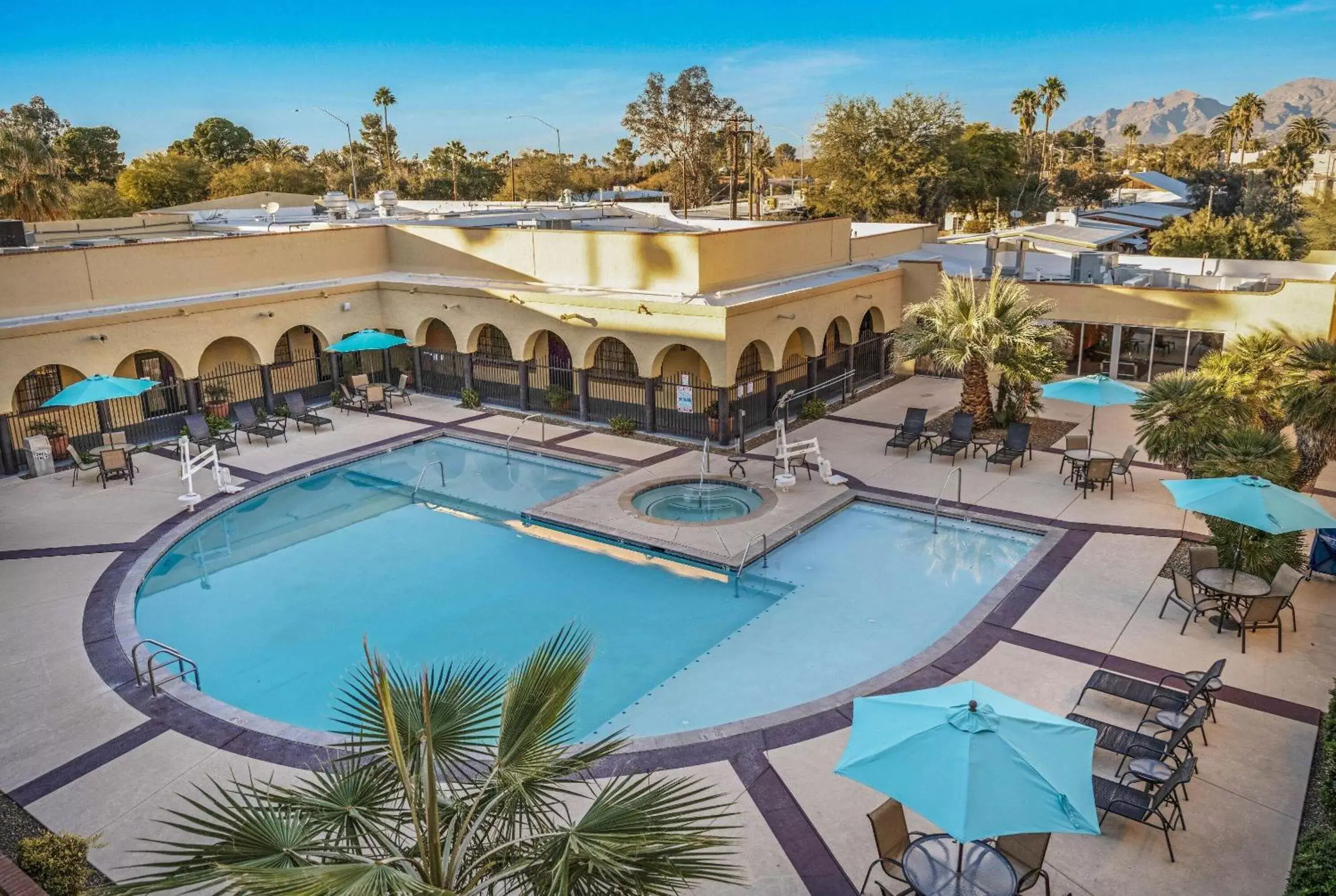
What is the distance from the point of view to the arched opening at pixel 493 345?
29.0 meters

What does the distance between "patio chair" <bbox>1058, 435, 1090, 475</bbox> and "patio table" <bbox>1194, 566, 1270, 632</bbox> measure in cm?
612

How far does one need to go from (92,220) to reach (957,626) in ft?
117

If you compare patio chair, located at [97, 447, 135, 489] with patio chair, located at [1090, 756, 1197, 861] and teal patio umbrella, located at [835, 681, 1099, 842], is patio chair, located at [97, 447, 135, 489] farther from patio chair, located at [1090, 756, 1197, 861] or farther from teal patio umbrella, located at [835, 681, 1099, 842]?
patio chair, located at [1090, 756, 1197, 861]

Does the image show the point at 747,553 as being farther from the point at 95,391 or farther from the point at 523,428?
the point at 95,391

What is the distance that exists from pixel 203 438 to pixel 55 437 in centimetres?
311

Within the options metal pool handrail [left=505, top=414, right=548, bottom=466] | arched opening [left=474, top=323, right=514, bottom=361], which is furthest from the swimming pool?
arched opening [left=474, top=323, right=514, bottom=361]

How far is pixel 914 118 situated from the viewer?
52.9m

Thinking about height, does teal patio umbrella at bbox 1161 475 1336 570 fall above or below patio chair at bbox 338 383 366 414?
above

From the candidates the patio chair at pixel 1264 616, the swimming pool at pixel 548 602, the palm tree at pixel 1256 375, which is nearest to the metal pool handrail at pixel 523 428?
the swimming pool at pixel 548 602

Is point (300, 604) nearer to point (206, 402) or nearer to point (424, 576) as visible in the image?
point (424, 576)

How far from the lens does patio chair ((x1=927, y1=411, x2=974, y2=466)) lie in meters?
20.8

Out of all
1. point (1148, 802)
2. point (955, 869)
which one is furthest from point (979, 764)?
point (1148, 802)

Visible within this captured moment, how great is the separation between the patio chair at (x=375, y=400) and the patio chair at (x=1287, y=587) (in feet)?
69.2

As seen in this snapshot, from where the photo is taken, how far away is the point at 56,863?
820 centimetres
